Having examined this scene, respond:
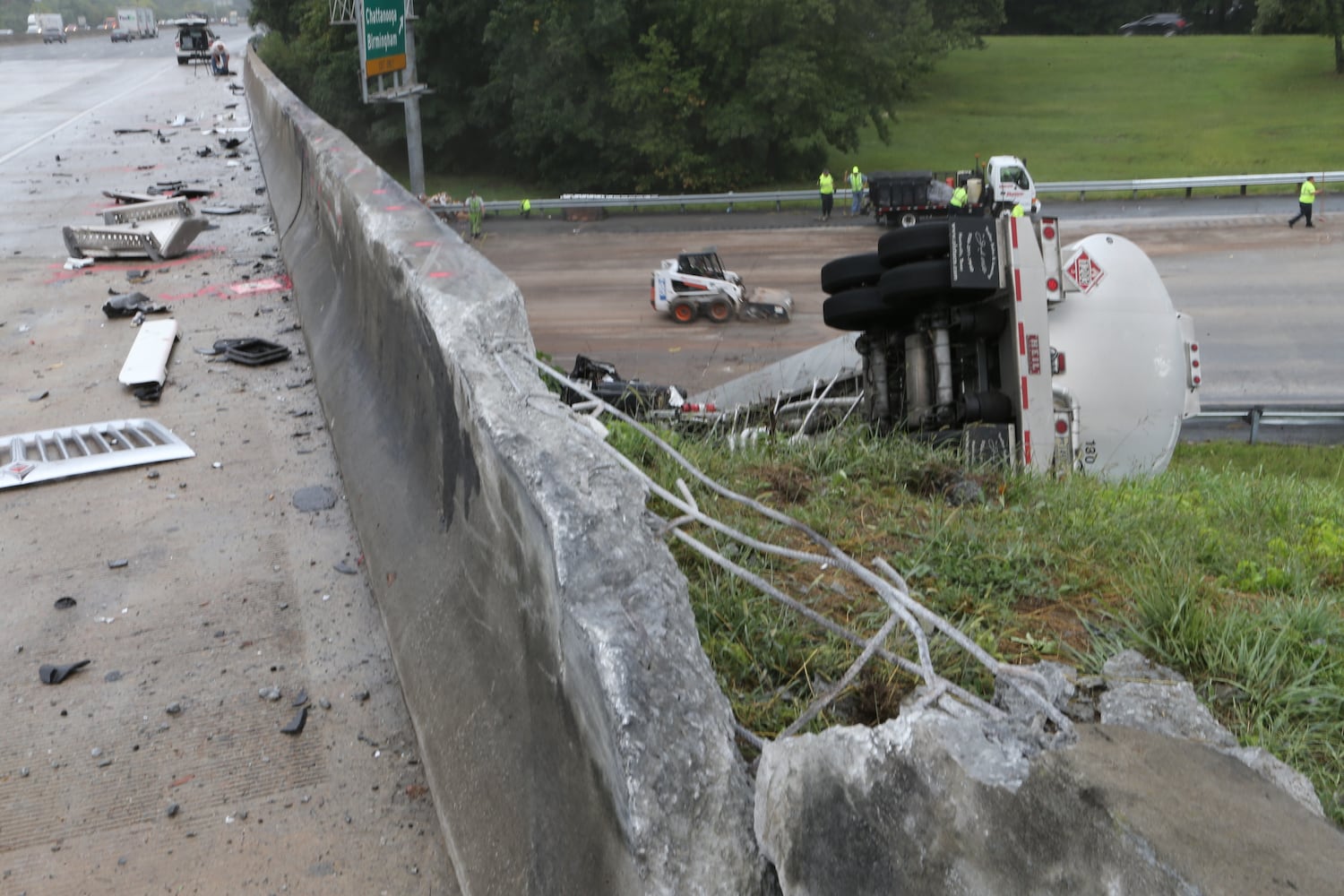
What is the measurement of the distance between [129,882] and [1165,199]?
3871 cm

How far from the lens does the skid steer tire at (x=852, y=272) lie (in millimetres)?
8907

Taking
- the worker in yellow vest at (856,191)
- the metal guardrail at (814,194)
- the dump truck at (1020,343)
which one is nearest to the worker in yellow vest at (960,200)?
the worker in yellow vest at (856,191)

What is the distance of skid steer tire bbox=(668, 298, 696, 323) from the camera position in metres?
26.3

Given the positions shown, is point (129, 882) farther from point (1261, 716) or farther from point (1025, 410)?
point (1025, 410)

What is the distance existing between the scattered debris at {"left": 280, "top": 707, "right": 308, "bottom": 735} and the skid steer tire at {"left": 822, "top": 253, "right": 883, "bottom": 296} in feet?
18.8

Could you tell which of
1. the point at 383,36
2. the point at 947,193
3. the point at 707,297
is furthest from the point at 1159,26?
the point at 383,36

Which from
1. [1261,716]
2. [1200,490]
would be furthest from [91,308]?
[1261,716]

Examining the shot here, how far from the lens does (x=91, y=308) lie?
935cm

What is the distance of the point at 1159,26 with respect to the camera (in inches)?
3076

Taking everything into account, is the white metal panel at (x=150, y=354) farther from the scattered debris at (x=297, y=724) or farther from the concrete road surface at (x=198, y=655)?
the scattered debris at (x=297, y=724)

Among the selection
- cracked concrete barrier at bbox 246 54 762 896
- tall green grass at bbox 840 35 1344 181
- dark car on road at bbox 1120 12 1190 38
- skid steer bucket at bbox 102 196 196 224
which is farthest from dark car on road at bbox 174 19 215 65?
dark car on road at bbox 1120 12 1190 38

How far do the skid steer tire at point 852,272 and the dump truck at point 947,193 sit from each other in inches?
961

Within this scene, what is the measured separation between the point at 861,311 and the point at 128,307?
217 inches

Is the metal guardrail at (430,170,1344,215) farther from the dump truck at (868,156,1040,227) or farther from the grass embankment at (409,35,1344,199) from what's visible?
the dump truck at (868,156,1040,227)
